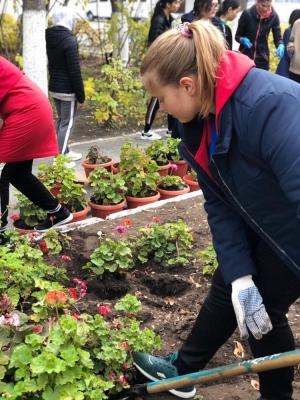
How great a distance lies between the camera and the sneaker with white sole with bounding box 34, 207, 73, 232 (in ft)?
13.7

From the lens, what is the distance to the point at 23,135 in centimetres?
384

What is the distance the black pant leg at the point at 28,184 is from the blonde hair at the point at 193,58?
7.48ft

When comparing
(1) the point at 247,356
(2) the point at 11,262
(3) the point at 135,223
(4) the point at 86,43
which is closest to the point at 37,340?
(2) the point at 11,262

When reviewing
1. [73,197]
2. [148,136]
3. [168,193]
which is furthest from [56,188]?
[148,136]

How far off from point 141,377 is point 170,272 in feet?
3.52

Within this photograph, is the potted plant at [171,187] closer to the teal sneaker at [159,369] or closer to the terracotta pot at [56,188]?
the terracotta pot at [56,188]

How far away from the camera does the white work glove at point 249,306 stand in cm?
203

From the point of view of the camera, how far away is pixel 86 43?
1274 centimetres

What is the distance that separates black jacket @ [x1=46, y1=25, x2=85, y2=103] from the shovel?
3.96 meters

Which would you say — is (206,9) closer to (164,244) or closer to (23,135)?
(23,135)

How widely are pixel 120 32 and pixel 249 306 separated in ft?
29.4

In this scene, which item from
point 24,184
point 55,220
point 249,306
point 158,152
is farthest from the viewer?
point 158,152

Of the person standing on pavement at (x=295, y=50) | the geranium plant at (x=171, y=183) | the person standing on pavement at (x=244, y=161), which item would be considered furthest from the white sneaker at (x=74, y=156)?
the person standing on pavement at (x=244, y=161)

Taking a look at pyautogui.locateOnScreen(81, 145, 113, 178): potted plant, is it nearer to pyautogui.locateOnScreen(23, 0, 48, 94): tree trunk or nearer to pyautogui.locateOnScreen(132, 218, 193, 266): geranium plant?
pyautogui.locateOnScreen(23, 0, 48, 94): tree trunk
